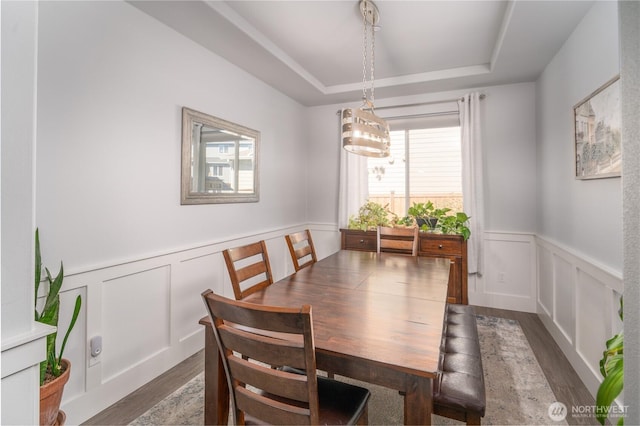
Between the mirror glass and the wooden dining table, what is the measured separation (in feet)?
3.85

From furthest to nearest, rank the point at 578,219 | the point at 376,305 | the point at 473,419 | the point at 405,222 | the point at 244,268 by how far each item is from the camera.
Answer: the point at 405,222 → the point at 578,219 → the point at 244,268 → the point at 376,305 → the point at 473,419

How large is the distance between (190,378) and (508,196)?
3676 mm

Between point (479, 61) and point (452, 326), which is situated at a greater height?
point (479, 61)

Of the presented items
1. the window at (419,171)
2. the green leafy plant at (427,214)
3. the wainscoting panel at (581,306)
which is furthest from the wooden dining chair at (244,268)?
the window at (419,171)

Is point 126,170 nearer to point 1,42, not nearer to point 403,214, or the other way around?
point 1,42

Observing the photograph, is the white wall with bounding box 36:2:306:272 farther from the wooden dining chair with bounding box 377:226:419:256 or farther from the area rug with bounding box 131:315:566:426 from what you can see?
the wooden dining chair with bounding box 377:226:419:256

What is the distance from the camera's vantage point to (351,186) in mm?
4180

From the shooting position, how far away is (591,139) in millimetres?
2092

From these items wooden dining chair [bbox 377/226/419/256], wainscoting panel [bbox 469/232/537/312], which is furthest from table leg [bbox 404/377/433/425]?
wainscoting panel [bbox 469/232/537/312]

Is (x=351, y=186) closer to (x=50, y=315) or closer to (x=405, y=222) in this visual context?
(x=405, y=222)

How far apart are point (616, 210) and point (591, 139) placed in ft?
1.96

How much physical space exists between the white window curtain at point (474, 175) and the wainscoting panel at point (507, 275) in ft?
0.46

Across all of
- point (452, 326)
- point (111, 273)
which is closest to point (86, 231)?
point (111, 273)

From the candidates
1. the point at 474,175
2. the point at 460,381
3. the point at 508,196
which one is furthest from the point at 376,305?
the point at 508,196
